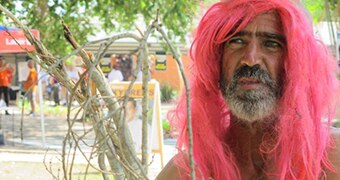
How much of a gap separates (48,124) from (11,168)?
18.8 feet

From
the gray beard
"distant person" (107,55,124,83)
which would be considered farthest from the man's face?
"distant person" (107,55,124,83)

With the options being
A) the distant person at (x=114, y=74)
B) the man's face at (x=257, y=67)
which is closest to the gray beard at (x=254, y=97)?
the man's face at (x=257, y=67)

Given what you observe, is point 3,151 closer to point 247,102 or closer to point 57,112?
point 57,112

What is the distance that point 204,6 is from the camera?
2.21 metres

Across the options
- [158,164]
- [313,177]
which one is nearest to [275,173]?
[313,177]

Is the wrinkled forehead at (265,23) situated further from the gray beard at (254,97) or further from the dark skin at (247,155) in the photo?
the dark skin at (247,155)

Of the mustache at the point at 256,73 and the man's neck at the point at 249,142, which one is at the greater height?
the mustache at the point at 256,73

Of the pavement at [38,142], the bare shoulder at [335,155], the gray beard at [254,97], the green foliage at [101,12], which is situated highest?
the green foliage at [101,12]

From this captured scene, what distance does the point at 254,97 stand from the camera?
6.20ft

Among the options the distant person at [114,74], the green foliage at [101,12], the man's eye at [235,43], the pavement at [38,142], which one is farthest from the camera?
the distant person at [114,74]

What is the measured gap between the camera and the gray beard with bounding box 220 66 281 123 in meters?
1.86

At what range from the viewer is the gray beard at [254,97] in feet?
6.09

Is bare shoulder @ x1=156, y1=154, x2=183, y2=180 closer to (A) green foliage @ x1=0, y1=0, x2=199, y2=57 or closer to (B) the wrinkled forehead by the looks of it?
(B) the wrinkled forehead

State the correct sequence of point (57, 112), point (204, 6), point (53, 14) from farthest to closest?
point (57, 112) → point (53, 14) → point (204, 6)
